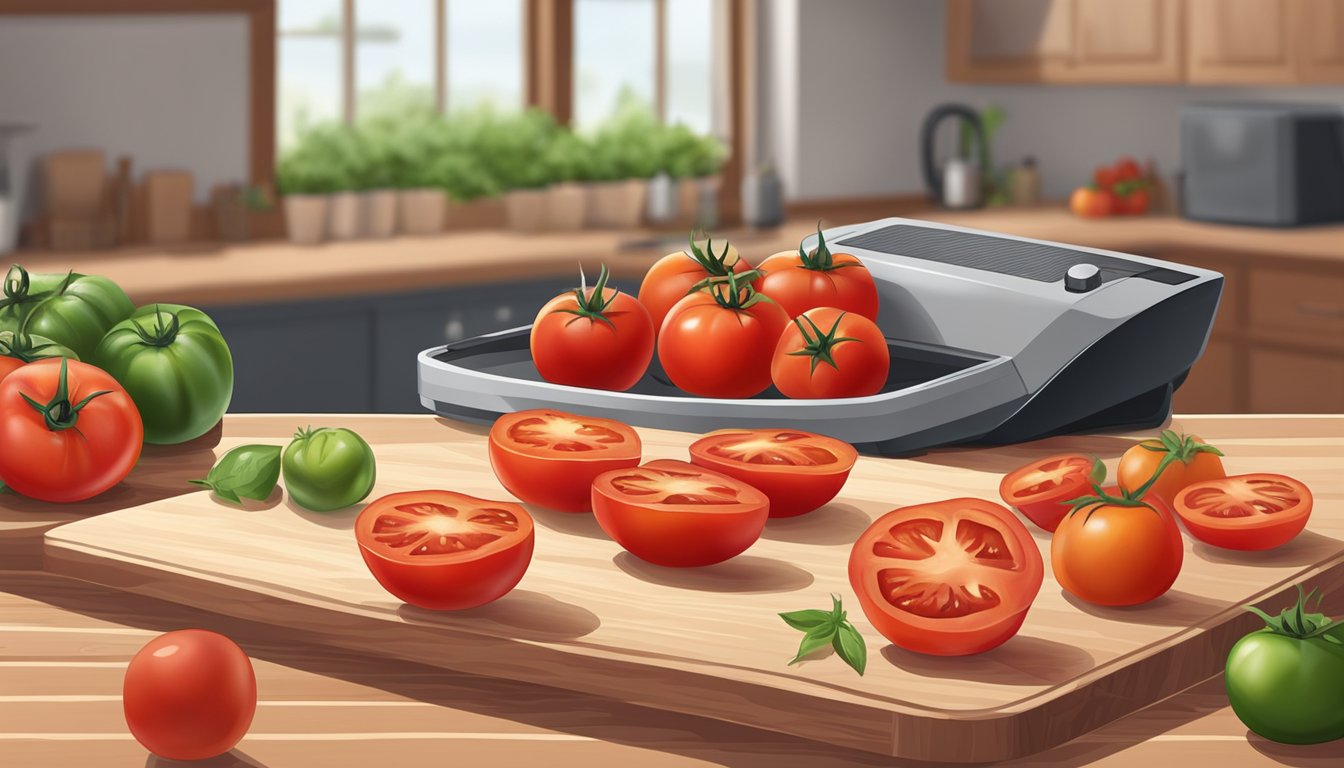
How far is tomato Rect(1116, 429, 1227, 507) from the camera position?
141 cm

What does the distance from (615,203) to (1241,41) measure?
5.54 ft

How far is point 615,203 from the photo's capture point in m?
4.48

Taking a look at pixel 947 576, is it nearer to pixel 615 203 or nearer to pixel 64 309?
pixel 64 309

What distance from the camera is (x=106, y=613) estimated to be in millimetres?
1345

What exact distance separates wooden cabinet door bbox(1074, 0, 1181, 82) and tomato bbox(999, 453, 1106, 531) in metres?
3.24

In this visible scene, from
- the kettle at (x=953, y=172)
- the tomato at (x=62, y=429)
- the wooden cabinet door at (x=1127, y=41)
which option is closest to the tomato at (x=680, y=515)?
the tomato at (x=62, y=429)

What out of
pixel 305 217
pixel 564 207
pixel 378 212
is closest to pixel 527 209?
pixel 564 207

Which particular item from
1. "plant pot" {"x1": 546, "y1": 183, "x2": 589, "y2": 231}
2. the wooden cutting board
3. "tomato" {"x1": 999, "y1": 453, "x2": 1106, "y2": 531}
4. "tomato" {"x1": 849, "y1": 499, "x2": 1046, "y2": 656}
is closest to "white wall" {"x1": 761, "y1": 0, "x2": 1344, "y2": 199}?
"plant pot" {"x1": 546, "y1": 183, "x2": 589, "y2": 231}

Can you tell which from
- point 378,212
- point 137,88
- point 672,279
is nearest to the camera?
point 672,279

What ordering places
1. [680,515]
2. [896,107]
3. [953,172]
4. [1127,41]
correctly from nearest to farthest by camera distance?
[680,515] → [1127,41] → [953,172] → [896,107]

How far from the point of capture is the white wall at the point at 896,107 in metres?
4.79

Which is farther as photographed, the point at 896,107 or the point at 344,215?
the point at 896,107

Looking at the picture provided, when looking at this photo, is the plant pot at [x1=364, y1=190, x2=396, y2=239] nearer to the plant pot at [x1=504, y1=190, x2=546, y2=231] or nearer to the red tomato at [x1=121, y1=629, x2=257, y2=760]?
the plant pot at [x1=504, y1=190, x2=546, y2=231]

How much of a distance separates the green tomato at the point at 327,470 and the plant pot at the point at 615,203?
305 cm
